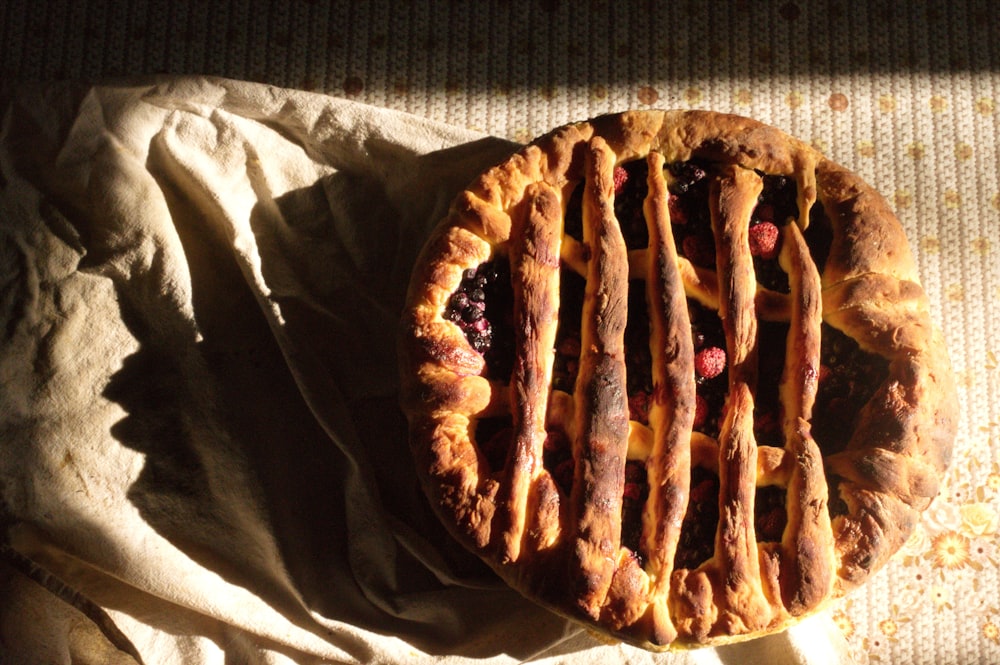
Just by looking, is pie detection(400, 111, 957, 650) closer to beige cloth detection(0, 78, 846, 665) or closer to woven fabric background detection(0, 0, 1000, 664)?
beige cloth detection(0, 78, 846, 665)

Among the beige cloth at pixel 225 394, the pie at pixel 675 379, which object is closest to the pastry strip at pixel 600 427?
the pie at pixel 675 379

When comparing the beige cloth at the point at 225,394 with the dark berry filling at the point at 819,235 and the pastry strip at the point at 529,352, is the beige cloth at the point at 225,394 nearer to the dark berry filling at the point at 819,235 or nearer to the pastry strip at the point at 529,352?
the pastry strip at the point at 529,352

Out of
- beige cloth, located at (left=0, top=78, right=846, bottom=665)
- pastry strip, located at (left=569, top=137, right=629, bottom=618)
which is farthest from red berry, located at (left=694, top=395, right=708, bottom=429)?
beige cloth, located at (left=0, top=78, right=846, bottom=665)

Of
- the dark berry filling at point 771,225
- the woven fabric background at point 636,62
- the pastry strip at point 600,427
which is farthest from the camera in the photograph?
the woven fabric background at point 636,62

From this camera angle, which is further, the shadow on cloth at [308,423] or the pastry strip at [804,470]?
the shadow on cloth at [308,423]

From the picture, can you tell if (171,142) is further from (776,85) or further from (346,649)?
(776,85)

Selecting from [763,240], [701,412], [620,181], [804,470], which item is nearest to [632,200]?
[620,181]
